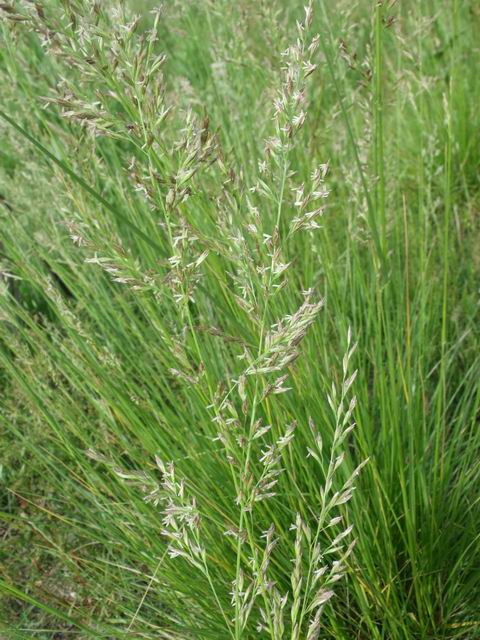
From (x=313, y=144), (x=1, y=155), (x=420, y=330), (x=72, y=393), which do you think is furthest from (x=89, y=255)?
(x=1, y=155)

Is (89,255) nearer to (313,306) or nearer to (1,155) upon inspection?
(313,306)

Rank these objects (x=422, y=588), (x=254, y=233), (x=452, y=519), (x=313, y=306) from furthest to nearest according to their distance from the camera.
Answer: (x=452, y=519), (x=422, y=588), (x=254, y=233), (x=313, y=306)

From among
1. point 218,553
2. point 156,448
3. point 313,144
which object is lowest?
point 218,553

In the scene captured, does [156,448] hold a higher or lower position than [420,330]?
higher

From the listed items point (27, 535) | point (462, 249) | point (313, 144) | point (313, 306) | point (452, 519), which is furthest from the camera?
point (462, 249)

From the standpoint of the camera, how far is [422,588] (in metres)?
1.44

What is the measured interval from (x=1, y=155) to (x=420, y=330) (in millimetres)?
2821

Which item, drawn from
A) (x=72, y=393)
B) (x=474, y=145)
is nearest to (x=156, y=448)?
(x=72, y=393)

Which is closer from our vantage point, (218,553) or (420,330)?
(218,553)

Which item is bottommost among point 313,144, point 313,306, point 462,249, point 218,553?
point 462,249

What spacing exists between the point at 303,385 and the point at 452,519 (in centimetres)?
47

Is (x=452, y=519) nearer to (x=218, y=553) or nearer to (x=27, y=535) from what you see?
(x=218, y=553)

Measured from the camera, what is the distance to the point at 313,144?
7.45 ft

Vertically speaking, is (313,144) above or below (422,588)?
above
